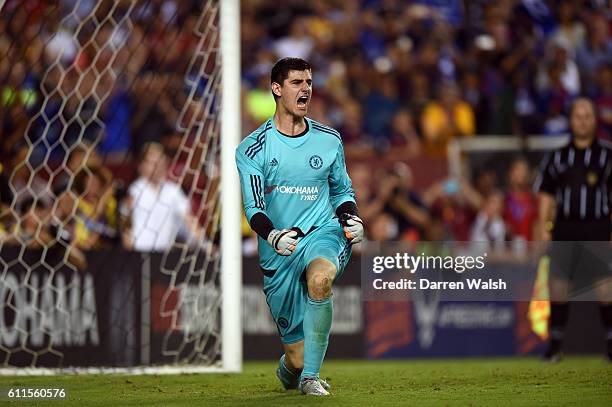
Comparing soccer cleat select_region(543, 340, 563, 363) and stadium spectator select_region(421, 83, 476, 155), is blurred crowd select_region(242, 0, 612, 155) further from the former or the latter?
soccer cleat select_region(543, 340, 563, 363)

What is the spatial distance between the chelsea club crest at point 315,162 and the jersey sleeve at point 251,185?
1.07 ft

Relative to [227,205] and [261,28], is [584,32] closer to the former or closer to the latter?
[261,28]

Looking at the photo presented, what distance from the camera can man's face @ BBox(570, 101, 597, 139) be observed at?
36.0ft

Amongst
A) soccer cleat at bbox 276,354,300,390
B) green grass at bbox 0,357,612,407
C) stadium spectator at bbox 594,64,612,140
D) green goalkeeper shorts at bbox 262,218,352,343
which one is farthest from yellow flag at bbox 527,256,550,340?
green goalkeeper shorts at bbox 262,218,352,343

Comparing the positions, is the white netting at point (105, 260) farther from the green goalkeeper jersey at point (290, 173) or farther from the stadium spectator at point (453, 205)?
the stadium spectator at point (453, 205)

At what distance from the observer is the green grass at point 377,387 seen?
7203 mm

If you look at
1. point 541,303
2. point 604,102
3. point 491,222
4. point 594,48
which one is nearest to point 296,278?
point 541,303

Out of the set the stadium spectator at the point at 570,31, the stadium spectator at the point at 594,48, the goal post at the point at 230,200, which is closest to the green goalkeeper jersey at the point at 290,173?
the goal post at the point at 230,200

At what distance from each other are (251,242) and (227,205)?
14.3 ft

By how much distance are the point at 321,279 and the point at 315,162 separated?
82cm

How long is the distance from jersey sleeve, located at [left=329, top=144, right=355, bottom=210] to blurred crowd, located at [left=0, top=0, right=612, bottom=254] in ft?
11.7

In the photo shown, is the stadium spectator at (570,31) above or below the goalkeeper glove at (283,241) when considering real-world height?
above

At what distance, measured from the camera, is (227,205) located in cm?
988

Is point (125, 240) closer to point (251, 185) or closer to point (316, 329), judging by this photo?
point (251, 185)
